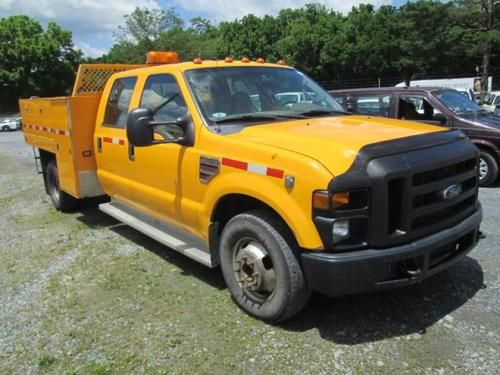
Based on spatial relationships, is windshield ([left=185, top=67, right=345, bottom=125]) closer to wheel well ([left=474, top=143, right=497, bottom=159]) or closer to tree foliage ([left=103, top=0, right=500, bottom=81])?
wheel well ([left=474, top=143, right=497, bottom=159])

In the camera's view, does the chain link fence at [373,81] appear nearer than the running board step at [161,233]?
No

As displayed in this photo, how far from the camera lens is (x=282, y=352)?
3.29 metres

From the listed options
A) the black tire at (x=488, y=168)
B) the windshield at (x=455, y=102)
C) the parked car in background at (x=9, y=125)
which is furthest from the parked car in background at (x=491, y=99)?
the parked car in background at (x=9, y=125)

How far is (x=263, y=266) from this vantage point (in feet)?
11.7

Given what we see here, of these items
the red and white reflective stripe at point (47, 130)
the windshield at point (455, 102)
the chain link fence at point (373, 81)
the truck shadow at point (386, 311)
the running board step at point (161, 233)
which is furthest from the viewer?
the chain link fence at point (373, 81)

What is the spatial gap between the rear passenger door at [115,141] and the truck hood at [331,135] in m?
1.83

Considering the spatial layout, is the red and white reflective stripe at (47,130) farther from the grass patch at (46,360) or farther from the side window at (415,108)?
the side window at (415,108)

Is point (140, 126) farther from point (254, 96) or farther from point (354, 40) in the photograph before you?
point (354, 40)

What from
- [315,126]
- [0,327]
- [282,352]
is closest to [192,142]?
[315,126]

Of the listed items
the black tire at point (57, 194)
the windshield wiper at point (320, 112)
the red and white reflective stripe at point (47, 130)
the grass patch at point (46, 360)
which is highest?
the windshield wiper at point (320, 112)

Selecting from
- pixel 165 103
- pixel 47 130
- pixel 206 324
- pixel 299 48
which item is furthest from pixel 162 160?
pixel 299 48

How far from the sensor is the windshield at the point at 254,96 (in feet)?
13.6

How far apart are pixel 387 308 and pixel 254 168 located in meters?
1.55

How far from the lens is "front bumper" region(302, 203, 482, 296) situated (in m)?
3.06
